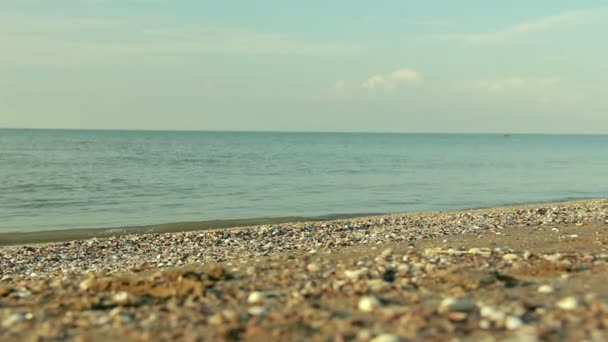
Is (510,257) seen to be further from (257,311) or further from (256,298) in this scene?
(257,311)

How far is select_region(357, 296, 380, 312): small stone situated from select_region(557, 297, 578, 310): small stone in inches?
75.7

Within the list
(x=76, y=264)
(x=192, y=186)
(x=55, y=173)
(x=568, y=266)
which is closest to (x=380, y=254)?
(x=568, y=266)

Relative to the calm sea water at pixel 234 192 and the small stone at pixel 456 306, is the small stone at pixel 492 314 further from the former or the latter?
the calm sea water at pixel 234 192

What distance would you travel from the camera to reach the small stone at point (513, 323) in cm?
629

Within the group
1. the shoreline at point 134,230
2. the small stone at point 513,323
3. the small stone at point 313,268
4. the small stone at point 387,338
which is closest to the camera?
the small stone at point 387,338

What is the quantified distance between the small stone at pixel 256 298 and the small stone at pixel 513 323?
2.71 m

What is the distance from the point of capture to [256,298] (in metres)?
7.71

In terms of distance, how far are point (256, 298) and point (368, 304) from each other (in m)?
1.36

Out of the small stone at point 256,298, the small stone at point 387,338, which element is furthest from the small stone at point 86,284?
the small stone at point 387,338

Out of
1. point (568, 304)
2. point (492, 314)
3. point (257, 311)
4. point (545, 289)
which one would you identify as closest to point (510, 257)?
point (545, 289)

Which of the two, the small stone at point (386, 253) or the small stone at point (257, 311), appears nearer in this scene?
the small stone at point (257, 311)

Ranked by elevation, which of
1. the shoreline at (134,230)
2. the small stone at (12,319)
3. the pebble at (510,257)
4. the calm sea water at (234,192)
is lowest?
the shoreline at (134,230)

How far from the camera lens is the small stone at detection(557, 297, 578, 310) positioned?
695 cm

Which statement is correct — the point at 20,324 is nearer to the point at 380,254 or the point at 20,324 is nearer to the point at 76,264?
the point at 380,254
